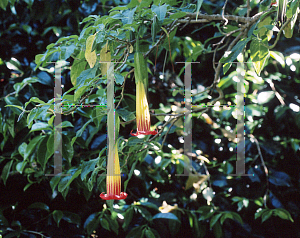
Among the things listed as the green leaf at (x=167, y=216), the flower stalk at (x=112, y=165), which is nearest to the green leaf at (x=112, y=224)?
the green leaf at (x=167, y=216)

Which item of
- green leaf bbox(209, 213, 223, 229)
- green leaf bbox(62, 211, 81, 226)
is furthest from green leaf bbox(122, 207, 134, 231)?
green leaf bbox(209, 213, 223, 229)

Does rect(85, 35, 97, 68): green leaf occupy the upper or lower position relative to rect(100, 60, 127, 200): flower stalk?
upper

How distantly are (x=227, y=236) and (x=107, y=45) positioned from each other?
0.87m

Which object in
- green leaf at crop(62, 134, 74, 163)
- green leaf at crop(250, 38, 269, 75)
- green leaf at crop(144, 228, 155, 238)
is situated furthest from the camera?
green leaf at crop(144, 228, 155, 238)

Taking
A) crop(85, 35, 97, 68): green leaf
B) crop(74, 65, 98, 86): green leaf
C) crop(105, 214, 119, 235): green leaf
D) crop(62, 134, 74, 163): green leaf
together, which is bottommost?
crop(105, 214, 119, 235): green leaf

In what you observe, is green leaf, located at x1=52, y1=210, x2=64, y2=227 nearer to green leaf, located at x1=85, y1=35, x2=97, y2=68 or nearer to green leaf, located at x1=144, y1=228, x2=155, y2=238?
green leaf, located at x1=144, y1=228, x2=155, y2=238

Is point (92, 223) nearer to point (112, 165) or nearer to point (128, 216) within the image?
point (128, 216)

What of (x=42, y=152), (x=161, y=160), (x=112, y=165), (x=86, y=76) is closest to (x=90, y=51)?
(x=86, y=76)

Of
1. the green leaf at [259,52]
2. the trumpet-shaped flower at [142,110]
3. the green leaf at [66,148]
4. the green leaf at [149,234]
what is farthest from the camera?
the green leaf at [149,234]

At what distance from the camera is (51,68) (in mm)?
1072

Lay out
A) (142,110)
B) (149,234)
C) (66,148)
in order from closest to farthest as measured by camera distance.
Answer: (142,110) < (66,148) < (149,234)

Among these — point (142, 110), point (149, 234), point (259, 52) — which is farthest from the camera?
point (149, 234)

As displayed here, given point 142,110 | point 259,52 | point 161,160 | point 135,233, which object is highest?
point 259,52

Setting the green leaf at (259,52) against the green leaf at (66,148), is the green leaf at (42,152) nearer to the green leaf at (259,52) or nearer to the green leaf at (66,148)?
the green leaf at (66,148)
